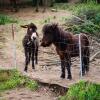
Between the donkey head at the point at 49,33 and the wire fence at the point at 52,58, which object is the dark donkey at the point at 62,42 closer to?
the donkey head at the point at 49,33

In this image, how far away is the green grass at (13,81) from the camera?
12.0m

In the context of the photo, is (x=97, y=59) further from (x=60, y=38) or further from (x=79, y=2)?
(x=79, y=2)

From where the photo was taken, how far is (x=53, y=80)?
11750mm

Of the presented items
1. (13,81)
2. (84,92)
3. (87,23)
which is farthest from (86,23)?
(84,92)

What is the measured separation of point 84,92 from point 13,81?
287cm

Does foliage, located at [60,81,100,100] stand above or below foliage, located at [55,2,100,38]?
below

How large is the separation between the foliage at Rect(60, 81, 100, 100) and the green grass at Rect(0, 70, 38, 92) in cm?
175

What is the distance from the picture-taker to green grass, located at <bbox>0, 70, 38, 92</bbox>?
39.4 ft

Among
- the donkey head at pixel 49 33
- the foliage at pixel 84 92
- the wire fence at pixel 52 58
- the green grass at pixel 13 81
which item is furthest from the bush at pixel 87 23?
the foliage at pixel 84 92

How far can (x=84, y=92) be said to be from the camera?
33.0 feet

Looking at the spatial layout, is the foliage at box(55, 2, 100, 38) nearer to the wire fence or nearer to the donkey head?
the wire fence

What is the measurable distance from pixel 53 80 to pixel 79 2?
69.2ft

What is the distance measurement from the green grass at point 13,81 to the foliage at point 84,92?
175 cm

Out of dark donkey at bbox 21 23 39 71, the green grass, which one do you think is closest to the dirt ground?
the green grass
